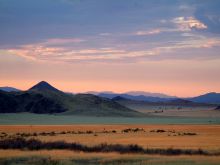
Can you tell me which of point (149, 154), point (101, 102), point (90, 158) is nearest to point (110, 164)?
point (90, 158)

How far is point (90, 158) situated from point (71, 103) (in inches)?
5623

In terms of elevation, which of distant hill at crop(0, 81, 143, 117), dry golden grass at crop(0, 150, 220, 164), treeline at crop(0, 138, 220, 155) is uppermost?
distant hill at crop(0, 81, 143, 117)

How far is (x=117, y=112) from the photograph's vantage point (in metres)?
168

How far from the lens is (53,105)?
552 feet

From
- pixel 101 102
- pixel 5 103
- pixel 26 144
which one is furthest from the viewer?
pixel 101 102

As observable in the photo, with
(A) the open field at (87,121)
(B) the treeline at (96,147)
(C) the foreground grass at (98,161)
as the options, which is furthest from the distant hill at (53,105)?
(C) the foreground grass at (98,161)

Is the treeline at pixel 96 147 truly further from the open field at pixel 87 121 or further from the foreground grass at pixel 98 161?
the open field at pixel 87 121

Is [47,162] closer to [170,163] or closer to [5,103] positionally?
[170,163]

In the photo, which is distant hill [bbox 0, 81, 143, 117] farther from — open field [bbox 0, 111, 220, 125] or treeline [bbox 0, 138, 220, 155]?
treeline [bbox 0, 138, 220, 155]

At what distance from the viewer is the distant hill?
6442 inches

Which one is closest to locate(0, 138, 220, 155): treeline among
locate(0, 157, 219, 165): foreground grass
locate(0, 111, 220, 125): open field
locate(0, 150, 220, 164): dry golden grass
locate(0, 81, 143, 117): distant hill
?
locate(0, 150, 220, 164): dry golden grass

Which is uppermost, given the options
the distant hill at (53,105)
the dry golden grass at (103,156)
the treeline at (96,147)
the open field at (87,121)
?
the distant hill at (53,105)

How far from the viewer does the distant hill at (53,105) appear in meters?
164

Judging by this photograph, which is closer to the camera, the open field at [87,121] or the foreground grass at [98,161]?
the foreground grass at [98,161]
